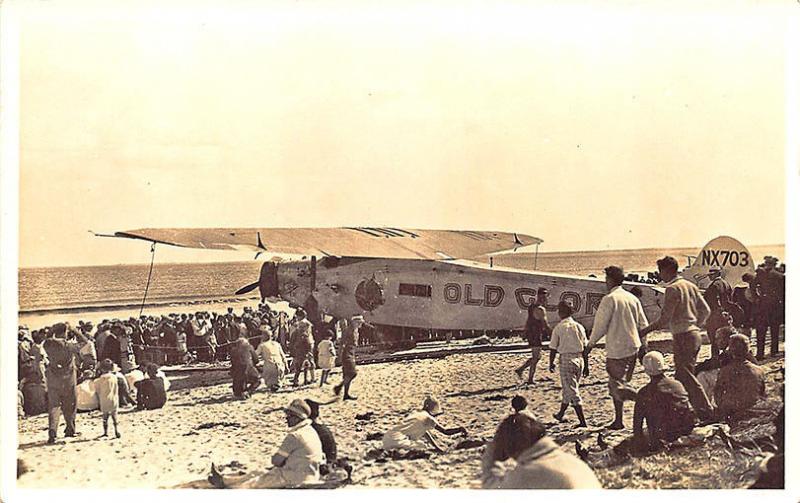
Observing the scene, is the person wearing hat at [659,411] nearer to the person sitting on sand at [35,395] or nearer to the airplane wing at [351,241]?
the airplane wing at [351,241]

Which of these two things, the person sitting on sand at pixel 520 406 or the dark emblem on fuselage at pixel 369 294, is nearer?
the person sitting on sand at pixel 520 406

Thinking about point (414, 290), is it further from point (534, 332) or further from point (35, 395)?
point (35, 395)

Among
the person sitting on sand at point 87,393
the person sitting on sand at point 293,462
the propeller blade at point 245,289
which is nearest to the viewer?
the person sitting on sand at point 293,462

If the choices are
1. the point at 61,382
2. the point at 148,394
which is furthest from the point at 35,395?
the point at 148,394

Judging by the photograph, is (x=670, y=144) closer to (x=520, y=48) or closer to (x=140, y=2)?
(x=520, y=48)

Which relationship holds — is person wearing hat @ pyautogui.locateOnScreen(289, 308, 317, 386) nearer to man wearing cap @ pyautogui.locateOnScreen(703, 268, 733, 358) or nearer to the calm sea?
the calm sea

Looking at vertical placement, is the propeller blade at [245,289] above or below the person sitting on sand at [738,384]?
above

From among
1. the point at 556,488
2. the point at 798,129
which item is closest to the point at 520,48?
the point at 798,129

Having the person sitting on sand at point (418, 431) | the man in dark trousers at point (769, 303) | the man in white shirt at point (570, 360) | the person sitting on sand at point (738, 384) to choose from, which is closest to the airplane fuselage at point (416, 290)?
the man in white shirt at point (570, 360)
